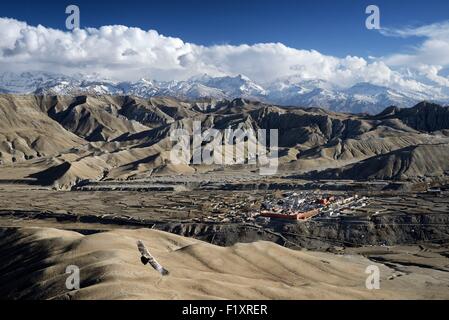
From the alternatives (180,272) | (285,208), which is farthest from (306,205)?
(180,272)

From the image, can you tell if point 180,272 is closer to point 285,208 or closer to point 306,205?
point 285,208

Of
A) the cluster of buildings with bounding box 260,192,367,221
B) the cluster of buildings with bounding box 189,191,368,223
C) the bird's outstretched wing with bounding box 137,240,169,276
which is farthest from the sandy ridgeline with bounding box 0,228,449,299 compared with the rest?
the cluster of buildings with bounding box 189,191,368,223

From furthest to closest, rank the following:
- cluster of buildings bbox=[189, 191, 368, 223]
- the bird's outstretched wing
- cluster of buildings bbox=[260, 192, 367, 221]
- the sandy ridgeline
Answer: cluster of buildings bbox=[260, 192, 367, 221]
cluster of buildings bbox=[189, 191, 368, 223]
the bird's outstretched wing
the sandy ridgeline

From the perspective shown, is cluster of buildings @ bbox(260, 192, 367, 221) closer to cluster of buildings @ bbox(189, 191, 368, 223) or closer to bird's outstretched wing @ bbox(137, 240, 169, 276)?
cluster of buildings @ bbox(189, 191, 368, 223)

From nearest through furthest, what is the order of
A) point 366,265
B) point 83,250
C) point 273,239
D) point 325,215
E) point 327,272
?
point 83,250, point 327,272, point 366,265, point 273,239, point 325,215

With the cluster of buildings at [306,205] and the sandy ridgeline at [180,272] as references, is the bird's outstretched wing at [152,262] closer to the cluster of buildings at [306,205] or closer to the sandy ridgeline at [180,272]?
the sandy ridgeline at [180,272]
